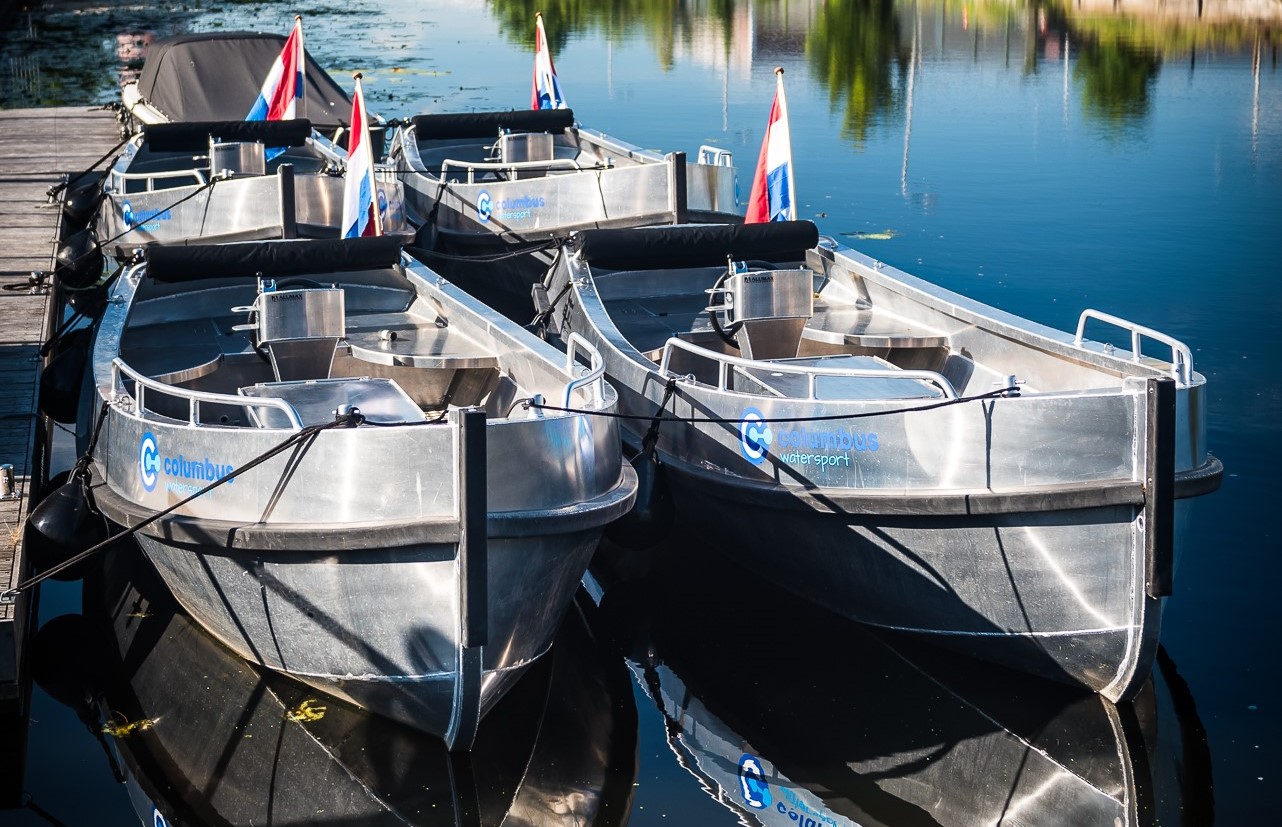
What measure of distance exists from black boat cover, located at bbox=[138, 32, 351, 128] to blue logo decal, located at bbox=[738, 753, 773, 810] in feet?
44.0

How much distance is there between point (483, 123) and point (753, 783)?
1149 cm

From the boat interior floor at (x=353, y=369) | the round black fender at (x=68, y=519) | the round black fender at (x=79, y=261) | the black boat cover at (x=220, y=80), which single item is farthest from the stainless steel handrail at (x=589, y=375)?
the black boat cover at (x=220, y=80)

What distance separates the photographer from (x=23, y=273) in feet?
46.1

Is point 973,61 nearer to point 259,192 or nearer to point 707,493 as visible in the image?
point 259,192

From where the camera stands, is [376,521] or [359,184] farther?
[359,184]

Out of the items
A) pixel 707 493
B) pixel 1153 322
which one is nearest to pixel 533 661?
pixel 707 493

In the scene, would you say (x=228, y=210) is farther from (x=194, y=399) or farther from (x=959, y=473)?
(x=959, y=473)

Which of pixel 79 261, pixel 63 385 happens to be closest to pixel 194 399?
pixel 63 385

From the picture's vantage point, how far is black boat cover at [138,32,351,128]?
19.8 m

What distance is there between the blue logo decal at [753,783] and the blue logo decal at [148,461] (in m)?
3.26

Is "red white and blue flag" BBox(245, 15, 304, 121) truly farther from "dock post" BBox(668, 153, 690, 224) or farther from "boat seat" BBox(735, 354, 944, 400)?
"boat seat" BBox(735, 354, 944, 400)

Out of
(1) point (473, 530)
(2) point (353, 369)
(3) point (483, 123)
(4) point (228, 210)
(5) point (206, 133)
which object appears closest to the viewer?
(1) point (473, 530)

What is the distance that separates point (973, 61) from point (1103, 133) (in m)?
10.4

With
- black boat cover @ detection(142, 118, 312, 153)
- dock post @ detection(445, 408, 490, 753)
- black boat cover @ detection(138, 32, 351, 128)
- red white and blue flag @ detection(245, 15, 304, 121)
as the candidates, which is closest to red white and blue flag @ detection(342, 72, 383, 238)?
dock post @ detection(445, 408, 490, 753)
